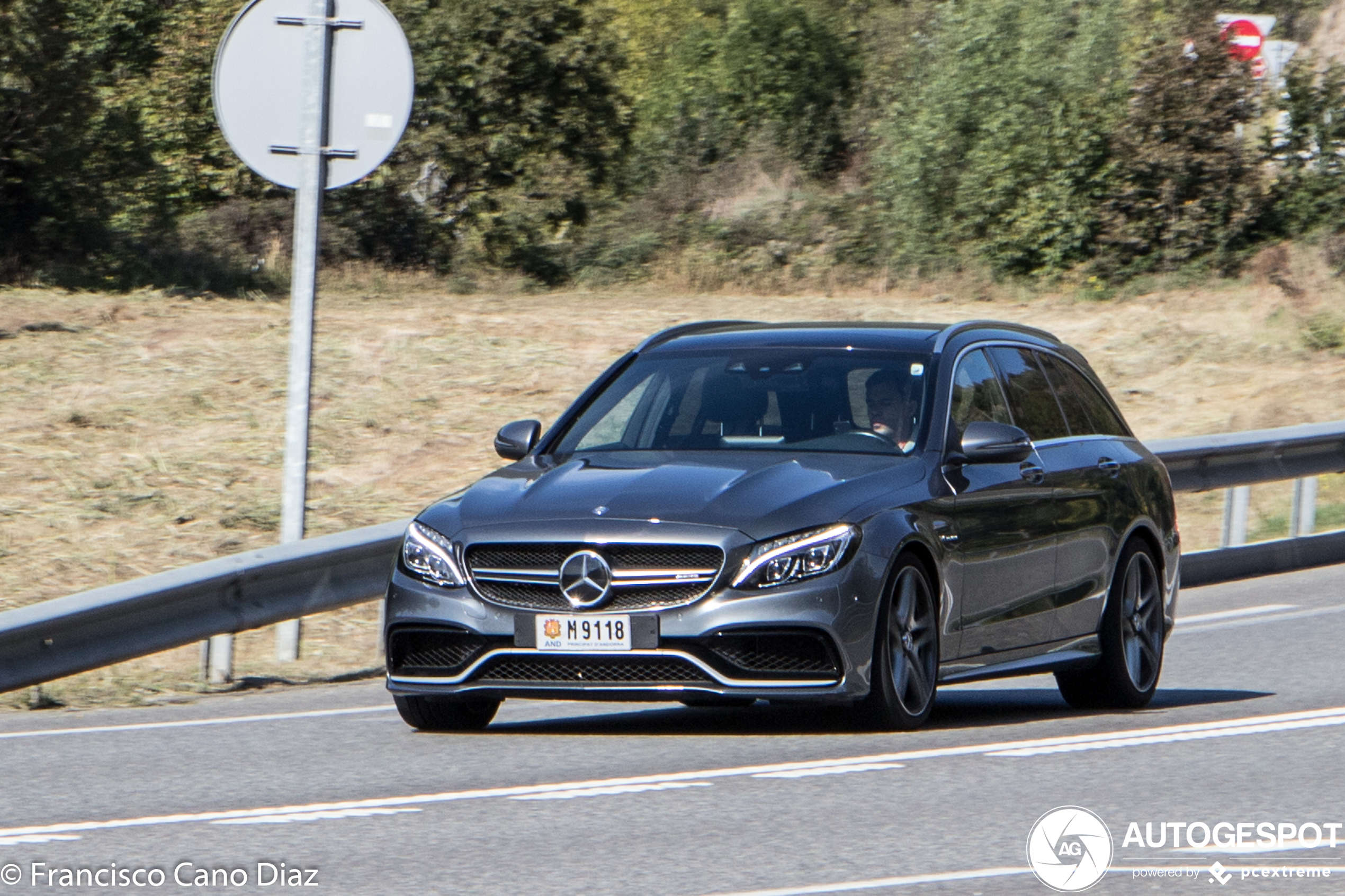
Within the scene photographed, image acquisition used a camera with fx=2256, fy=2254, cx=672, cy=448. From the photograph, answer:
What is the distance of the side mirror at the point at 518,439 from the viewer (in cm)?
901

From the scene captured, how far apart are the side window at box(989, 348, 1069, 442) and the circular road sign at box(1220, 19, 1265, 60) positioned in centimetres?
2277

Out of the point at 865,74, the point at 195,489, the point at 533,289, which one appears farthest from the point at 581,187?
the point at 195,489

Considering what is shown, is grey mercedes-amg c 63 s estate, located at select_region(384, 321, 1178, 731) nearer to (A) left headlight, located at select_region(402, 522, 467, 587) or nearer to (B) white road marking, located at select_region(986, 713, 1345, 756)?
(A) left headlight, located at select_region(402, 522, 467, 587)

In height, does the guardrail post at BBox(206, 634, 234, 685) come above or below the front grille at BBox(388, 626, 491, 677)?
below

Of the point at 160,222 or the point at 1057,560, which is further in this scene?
the point at 160,222

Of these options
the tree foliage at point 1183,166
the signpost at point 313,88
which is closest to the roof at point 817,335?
the signpost at point 313,88

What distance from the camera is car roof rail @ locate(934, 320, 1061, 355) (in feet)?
30.1

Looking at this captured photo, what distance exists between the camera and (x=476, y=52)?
1451 inches

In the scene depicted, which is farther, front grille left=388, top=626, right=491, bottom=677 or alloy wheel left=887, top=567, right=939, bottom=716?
alloy wheel left=887, top=567, right=939, bottom=716

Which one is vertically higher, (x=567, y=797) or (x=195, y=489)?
(x=567, y=797)

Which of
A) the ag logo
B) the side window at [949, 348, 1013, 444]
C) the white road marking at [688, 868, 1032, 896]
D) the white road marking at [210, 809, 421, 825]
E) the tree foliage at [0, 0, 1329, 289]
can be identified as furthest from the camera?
the tree foliage at [0, 0, 1329, 289]

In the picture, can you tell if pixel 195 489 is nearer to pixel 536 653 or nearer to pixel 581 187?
pixel 536 653

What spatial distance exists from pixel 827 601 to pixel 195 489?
31.2 ft

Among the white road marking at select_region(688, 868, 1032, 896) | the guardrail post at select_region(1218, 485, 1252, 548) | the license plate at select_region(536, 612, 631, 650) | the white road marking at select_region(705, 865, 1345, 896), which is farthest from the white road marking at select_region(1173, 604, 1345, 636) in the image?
the white road marking at select_region(688, 868, 1032, 896)
